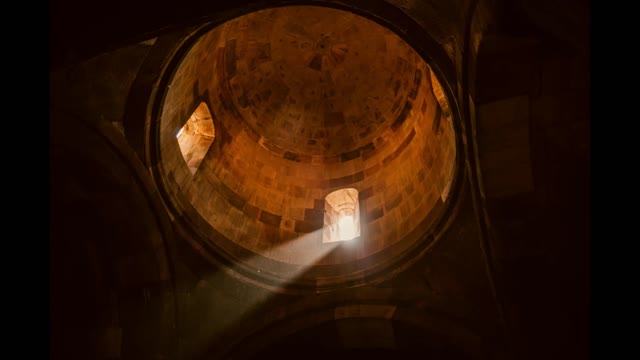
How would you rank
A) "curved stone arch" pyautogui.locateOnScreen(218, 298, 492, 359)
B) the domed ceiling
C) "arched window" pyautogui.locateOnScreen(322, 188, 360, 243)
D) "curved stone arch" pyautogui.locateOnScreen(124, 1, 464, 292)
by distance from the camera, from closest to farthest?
"curved stone arch" pyautogui.locateOnScreen(124, 1, 464, 292) < "curved stone arch" pyautogui.locateOnScreen(218, 298, 492, 359) < the domed ceiling < "arched window" pyautogui.locateOnScreen(322, 188, 360, 243)

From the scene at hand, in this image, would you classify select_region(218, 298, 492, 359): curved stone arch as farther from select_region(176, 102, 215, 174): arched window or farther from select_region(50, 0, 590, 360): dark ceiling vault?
select_region(176, 102, 215, 174): arched window

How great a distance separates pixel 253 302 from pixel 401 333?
2239 mm

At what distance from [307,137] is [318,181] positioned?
1.19 meters

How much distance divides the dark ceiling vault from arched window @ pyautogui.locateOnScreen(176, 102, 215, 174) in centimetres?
19

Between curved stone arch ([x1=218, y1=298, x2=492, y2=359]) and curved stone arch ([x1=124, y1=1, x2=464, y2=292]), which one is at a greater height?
curved stone arch ([x1=124, y1=1, x2=464, y2=292])

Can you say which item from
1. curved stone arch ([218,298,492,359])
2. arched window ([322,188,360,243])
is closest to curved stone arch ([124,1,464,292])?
curved stone arch ([218,298,492,359])

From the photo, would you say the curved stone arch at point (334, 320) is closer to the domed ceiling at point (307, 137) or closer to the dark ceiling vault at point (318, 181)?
the dark ceiling vault at point (318, 181)

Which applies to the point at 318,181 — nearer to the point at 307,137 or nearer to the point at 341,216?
the point at 341,216

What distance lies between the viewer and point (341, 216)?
10539 millimetres

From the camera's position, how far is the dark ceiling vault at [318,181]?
542cm

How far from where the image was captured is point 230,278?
8.62 m

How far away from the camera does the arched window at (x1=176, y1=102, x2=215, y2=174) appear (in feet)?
30.7

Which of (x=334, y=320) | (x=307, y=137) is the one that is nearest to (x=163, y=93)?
(x=334, y=320)

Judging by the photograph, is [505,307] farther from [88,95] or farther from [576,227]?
[88,95]
